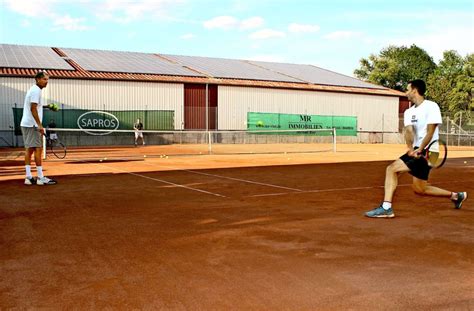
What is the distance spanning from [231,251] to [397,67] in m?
73.4

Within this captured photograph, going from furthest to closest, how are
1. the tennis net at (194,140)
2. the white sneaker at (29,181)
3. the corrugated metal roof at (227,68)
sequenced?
the corrugated metal roof at (227,68), the tennis net at (194,140), the white sneaker at (29,181)

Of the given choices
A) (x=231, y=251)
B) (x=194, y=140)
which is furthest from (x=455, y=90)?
(x=231, y=251)

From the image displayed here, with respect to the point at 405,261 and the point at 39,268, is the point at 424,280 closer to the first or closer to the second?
the point at 405,261

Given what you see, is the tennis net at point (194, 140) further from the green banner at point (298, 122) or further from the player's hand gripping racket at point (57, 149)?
the player's hand gripping racket at point (57, 149)

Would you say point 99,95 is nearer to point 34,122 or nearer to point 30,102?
point 34,122

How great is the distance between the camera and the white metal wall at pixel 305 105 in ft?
117

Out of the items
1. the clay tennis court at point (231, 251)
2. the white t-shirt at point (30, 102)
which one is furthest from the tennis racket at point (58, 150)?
the clay tennis court at point (231, 251)

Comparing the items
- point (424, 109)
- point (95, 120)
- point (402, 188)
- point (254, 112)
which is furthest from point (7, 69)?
point (424, 109)

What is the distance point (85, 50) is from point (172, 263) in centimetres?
3776

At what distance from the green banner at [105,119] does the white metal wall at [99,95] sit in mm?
620

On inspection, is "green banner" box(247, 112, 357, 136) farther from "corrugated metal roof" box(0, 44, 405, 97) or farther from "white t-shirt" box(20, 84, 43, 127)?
"white t-shirt" box(20, 84, 43, 127)

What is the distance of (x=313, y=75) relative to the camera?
43906mm

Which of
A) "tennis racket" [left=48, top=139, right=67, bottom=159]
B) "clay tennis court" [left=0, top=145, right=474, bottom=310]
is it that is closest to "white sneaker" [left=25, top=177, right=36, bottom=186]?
"clay tennis court" [left=0, top=145, right=474, bottom=310]

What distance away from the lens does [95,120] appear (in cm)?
3056
